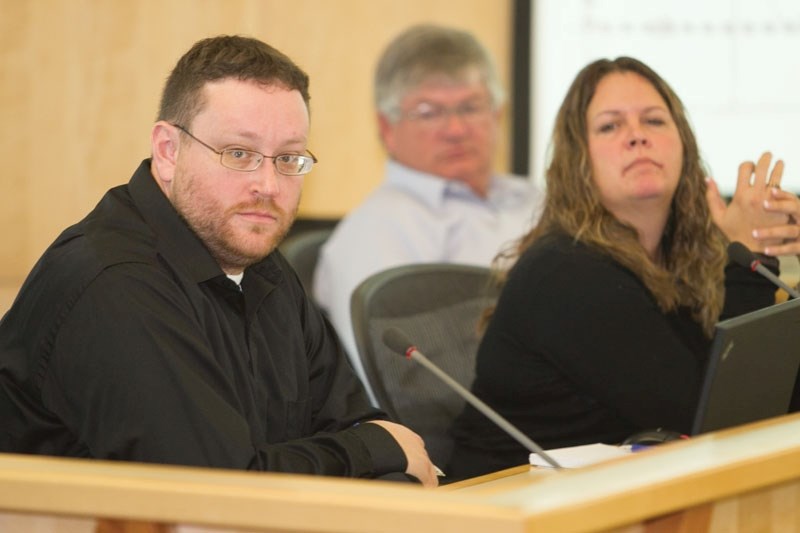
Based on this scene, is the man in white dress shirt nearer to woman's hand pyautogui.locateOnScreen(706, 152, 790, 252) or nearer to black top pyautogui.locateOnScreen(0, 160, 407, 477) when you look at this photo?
woman's hand pyautogui.locateOnScreen(706, 152, 790, 252)

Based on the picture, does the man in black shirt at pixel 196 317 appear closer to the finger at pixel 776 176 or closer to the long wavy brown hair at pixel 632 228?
the long wavy brown hair at pixel 632 228

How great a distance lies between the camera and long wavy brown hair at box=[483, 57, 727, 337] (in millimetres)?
2316

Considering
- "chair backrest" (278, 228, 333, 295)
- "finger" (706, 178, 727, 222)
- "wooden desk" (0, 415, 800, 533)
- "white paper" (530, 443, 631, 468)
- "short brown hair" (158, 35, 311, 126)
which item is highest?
"short brown hair" (158, 35, 311, 126)

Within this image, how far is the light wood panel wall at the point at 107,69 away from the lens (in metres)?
3.82

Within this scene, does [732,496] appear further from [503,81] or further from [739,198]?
[503,81]

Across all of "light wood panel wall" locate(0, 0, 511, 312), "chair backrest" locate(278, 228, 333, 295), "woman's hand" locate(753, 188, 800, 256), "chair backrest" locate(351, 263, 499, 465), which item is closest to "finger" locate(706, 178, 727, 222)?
"woman's hand" locate(753, 188, 800, 256)

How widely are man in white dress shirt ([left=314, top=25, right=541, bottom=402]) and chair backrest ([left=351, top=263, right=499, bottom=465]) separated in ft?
2.83

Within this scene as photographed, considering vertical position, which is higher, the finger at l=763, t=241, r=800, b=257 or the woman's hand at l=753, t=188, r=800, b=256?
the woman's hand at l=753, t=188, r=800, b=256

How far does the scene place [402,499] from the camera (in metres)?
1.06

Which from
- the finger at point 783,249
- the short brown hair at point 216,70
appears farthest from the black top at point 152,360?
the finger at point 783,249

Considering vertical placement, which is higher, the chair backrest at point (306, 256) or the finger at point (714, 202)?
the finger at point (714, 202)

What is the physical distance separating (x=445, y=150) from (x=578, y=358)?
5.18 feet

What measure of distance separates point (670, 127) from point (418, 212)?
1.17 m

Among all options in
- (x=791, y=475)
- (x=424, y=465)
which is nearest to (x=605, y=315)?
(x=424, y=465)
